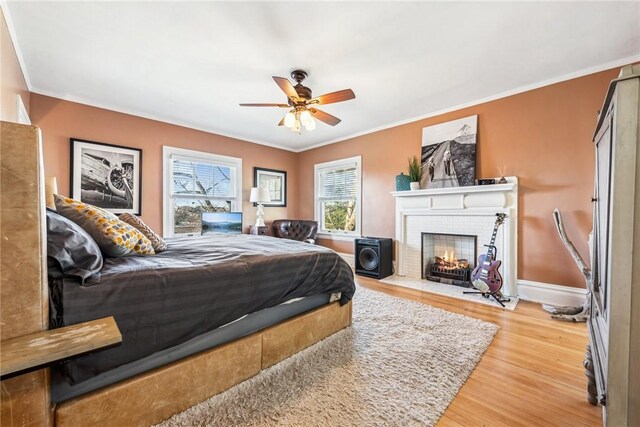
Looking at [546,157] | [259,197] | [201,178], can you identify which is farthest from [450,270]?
[201,178]

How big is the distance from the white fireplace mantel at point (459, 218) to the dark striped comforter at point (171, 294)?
2627 mm

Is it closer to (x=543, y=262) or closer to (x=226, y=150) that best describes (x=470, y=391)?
(x=543, y=262)

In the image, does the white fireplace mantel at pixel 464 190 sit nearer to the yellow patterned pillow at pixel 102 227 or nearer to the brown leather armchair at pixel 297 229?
the brown leather armchair at pixel 297 229

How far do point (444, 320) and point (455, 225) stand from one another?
1.61 m

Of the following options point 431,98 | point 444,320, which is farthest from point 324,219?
point 444,320

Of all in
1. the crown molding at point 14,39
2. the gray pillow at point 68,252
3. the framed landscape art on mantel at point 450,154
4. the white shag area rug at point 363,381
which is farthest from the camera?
the framed landscape art on mantel at point 450,154

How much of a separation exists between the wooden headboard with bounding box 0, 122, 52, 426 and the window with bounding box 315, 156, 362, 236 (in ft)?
14.2

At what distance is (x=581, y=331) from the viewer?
2.26 m

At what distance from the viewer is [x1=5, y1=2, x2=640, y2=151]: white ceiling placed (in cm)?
189

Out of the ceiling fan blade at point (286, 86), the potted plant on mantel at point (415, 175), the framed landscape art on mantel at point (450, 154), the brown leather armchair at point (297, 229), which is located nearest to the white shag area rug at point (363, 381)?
the framed landscape art on mantel at point (450, 154)

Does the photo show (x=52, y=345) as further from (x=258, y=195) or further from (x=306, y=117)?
(x=258, y=195)

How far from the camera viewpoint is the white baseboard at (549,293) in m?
2.73

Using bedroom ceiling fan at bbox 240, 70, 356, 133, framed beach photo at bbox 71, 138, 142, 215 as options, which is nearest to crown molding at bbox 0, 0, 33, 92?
framed beach photo at bbox 71, 138, 142, 215

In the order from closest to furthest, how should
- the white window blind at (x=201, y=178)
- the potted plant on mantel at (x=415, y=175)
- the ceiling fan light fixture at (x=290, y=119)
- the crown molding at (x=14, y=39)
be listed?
1. the crown molding at (x=14, y=39)
2. the ceiling fan light fixture at (x=290, y=119)
3. the potted plant on mantel at (x=415, y=175)
4. the white window blind at (x=201, y=178)
